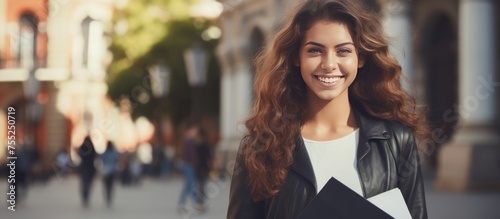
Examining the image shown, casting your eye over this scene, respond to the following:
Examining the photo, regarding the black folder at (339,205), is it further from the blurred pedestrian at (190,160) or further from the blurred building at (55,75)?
the blurred building at (55,75)

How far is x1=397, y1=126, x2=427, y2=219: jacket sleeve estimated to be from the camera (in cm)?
262

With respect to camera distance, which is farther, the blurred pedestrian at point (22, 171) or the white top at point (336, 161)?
the blurred pedestrian at point (22, 171)

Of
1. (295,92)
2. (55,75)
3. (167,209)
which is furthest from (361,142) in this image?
(55,75)

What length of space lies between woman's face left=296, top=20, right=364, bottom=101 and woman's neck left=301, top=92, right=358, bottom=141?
56 millimetres

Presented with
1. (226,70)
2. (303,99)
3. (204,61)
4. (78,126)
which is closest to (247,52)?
(226,70)

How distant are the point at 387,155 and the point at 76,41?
45043 millimetres

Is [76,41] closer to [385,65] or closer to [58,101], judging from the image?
[58,101]

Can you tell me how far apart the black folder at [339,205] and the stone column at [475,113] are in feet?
50.4

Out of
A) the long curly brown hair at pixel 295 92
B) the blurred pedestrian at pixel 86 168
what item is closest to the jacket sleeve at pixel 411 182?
the long curly brown hair at pixel 295 92

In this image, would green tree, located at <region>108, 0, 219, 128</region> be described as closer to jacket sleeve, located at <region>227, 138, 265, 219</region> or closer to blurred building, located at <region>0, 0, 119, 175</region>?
blurred building, located at <region>0, 0, 119, 175</region>

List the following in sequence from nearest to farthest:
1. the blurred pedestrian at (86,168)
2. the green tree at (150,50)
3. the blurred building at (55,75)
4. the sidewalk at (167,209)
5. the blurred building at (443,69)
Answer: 1. the sidewalk at (167,209)
2. the blurred pedestrian at (86,168)
3. the blurred building at (443,69)
4. the green tree at (150,50)
5. the blurred building at (55,75)

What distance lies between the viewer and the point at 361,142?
2.66 meters

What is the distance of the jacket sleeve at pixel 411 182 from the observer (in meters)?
2.62

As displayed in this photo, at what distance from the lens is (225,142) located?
1249 inches
